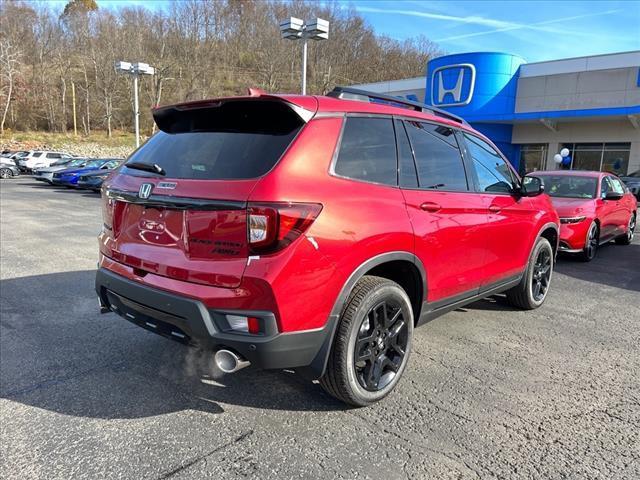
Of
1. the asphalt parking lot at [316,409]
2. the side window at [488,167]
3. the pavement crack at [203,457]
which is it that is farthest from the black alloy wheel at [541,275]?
the pavement crack at [203,457]

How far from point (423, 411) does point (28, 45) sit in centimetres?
7227

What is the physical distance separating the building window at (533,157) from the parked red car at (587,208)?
719 inches

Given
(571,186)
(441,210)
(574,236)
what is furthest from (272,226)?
(571,186)

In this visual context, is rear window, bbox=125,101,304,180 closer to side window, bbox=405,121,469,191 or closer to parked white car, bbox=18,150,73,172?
side window, bbox=405,121,469,191

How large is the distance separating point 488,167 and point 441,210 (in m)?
1.18

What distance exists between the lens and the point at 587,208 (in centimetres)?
748

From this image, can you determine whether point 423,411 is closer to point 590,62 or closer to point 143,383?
point 143,383

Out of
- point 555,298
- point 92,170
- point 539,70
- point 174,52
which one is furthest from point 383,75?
point 555,298

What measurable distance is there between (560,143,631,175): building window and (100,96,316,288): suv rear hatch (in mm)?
25430

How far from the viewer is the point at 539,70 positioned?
2475 cm

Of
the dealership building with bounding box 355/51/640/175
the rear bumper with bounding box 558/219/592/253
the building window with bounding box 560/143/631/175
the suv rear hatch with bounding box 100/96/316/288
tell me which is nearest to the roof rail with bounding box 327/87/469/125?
the suv rear hatch with bounding box 100/96/316/288

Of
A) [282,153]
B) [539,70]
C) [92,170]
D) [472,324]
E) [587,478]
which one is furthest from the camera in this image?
[539,70]

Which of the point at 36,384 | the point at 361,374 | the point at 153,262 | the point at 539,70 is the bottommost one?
the point at 36,384

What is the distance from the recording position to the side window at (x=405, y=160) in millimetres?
3164
